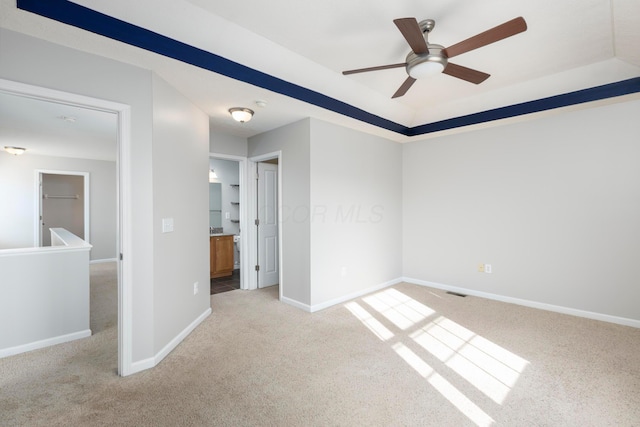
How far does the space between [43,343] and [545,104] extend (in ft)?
19.1

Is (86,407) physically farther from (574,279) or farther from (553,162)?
(553,162)

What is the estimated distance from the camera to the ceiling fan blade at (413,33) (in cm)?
173

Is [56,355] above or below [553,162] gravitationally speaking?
below

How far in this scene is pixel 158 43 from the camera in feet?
6.97

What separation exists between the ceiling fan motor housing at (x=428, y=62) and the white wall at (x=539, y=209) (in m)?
2.37

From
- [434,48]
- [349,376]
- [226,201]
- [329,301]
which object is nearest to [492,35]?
[434,48]

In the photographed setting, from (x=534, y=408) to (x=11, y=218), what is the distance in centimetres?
868

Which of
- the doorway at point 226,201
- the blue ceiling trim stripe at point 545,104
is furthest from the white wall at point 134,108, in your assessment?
the blue ceiling trim stripe at point 545,104

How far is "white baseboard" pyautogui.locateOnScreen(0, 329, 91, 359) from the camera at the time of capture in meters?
2.59

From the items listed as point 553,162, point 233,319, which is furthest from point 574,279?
point 233,319

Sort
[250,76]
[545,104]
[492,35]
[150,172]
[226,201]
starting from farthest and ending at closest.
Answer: [226,201] → [545,104] → [250,76] → [150,172] → [492,35]

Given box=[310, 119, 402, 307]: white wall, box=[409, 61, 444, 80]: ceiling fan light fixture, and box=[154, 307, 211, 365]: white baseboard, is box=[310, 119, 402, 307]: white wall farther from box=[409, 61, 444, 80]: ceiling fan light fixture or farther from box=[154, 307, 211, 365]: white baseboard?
box=[409, 61, 444, 80]: ceiling fan light fixture

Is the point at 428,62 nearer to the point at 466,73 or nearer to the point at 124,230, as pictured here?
the point at 466,73

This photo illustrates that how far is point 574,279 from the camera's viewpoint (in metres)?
3.53
